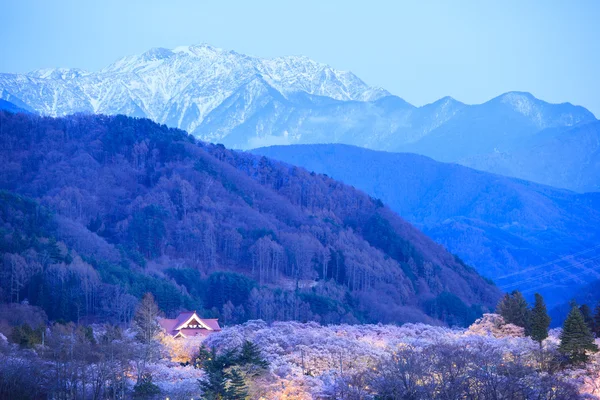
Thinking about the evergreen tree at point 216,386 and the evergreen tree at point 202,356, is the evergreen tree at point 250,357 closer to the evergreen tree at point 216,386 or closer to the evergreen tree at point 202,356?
the evergreen tree at point 216,386

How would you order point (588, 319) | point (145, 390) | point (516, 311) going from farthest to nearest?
point (516, 311), point (588, 319), point (145, 390)

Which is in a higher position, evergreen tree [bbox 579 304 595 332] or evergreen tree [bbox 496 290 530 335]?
evergreen tree [bbox 496 290 530 335]

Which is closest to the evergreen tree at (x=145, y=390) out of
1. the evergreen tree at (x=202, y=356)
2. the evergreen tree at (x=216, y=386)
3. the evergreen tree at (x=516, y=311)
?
the evergreen tree at (x=216, y=386)

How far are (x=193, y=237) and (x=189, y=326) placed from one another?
49.8 metres

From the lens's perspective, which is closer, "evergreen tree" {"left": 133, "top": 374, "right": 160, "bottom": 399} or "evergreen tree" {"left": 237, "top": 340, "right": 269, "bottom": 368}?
"evergreen tree" {"left": 133, "top": 374, "right": 160, "bottom": 399}

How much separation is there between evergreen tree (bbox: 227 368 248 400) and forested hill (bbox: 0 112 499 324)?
124ft

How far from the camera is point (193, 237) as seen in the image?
127 m

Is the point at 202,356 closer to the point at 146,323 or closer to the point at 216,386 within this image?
the point at 146,323

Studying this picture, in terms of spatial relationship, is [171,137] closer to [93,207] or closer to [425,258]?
[93,207]

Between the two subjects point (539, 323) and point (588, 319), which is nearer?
point (539, 323)

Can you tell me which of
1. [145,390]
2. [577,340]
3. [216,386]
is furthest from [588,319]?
[145,390]

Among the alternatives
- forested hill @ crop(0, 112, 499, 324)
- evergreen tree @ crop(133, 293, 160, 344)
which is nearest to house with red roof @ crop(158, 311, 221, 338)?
evergreen tree @ crop(133, 293, 160, 344)

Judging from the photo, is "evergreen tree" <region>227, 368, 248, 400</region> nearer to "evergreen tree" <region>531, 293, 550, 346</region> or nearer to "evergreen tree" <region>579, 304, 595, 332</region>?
"evergreen tree" <region>531, 293, 550, 346</region>

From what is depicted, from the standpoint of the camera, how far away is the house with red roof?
7681 centimetres
